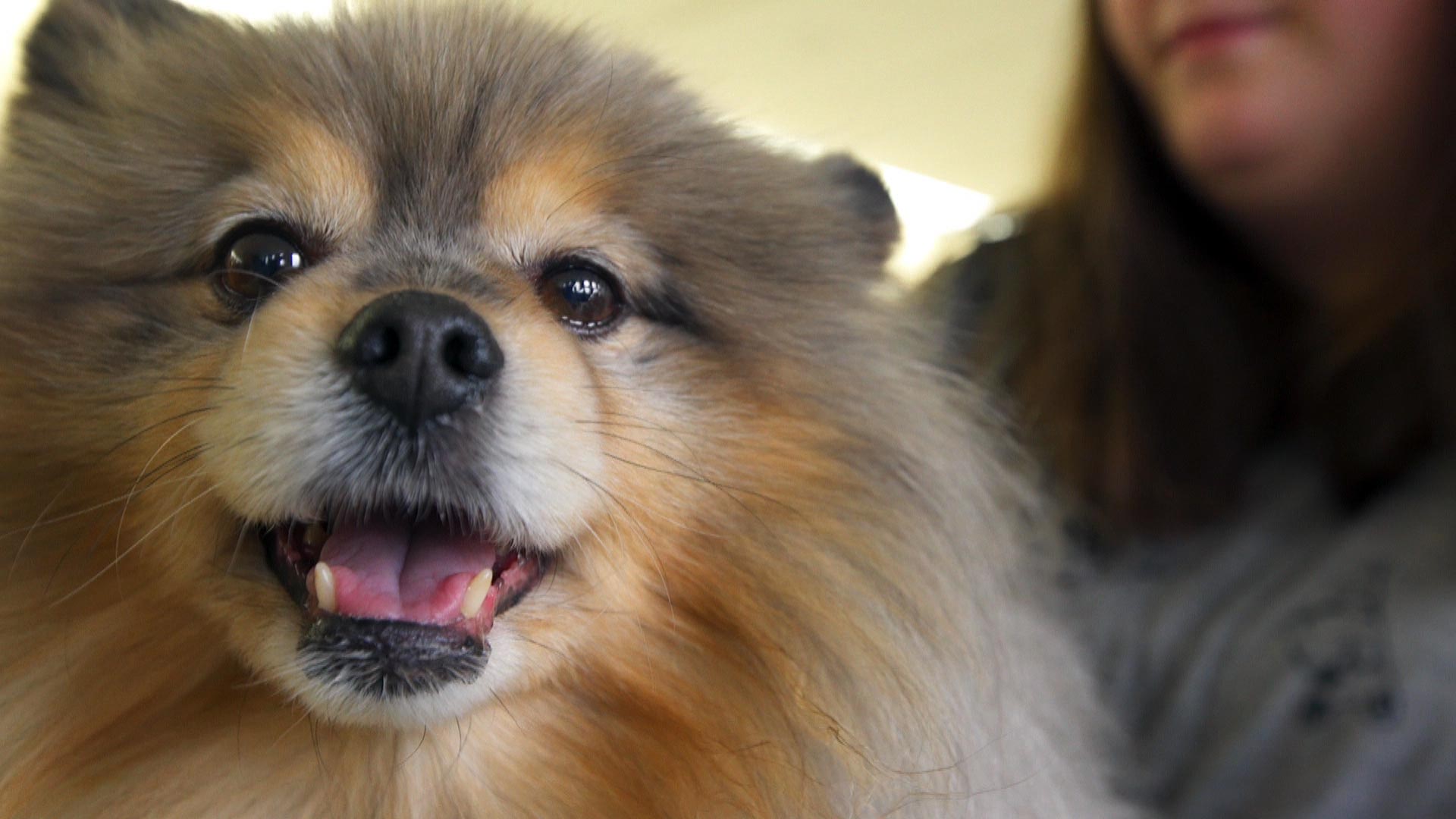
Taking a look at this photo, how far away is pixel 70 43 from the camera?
1427mm

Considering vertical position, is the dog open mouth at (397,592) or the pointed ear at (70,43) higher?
the pointed ear at (70,43)

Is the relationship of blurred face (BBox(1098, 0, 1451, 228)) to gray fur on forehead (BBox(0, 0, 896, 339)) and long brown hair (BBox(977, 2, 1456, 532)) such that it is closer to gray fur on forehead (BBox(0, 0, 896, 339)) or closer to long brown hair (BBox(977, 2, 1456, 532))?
long brown hair (BBox(977, 2, 1456, 532))

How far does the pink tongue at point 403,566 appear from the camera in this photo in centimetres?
105

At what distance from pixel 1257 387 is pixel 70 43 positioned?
2001 millimetres

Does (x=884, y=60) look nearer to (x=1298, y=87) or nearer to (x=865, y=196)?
(x=1298, y=87)

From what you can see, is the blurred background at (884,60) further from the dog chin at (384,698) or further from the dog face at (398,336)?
the dog chin at (384,698)

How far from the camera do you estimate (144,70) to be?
1.35 m

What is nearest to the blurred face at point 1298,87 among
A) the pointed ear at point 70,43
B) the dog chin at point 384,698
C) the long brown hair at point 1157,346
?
the long brown hair at point 1157,346

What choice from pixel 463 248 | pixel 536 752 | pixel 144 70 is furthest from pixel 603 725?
pixel 144 70

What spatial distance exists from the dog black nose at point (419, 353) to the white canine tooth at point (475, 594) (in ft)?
0.57

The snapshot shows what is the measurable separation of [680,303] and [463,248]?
27 cm

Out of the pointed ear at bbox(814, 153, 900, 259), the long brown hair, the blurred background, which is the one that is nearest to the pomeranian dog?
the pointed ear at bbox(814, 153, 900, 259)

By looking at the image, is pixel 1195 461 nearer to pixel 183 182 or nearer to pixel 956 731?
pixel 956 731

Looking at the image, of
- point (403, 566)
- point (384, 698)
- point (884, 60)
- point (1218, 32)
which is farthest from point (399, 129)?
point (884, 60)
